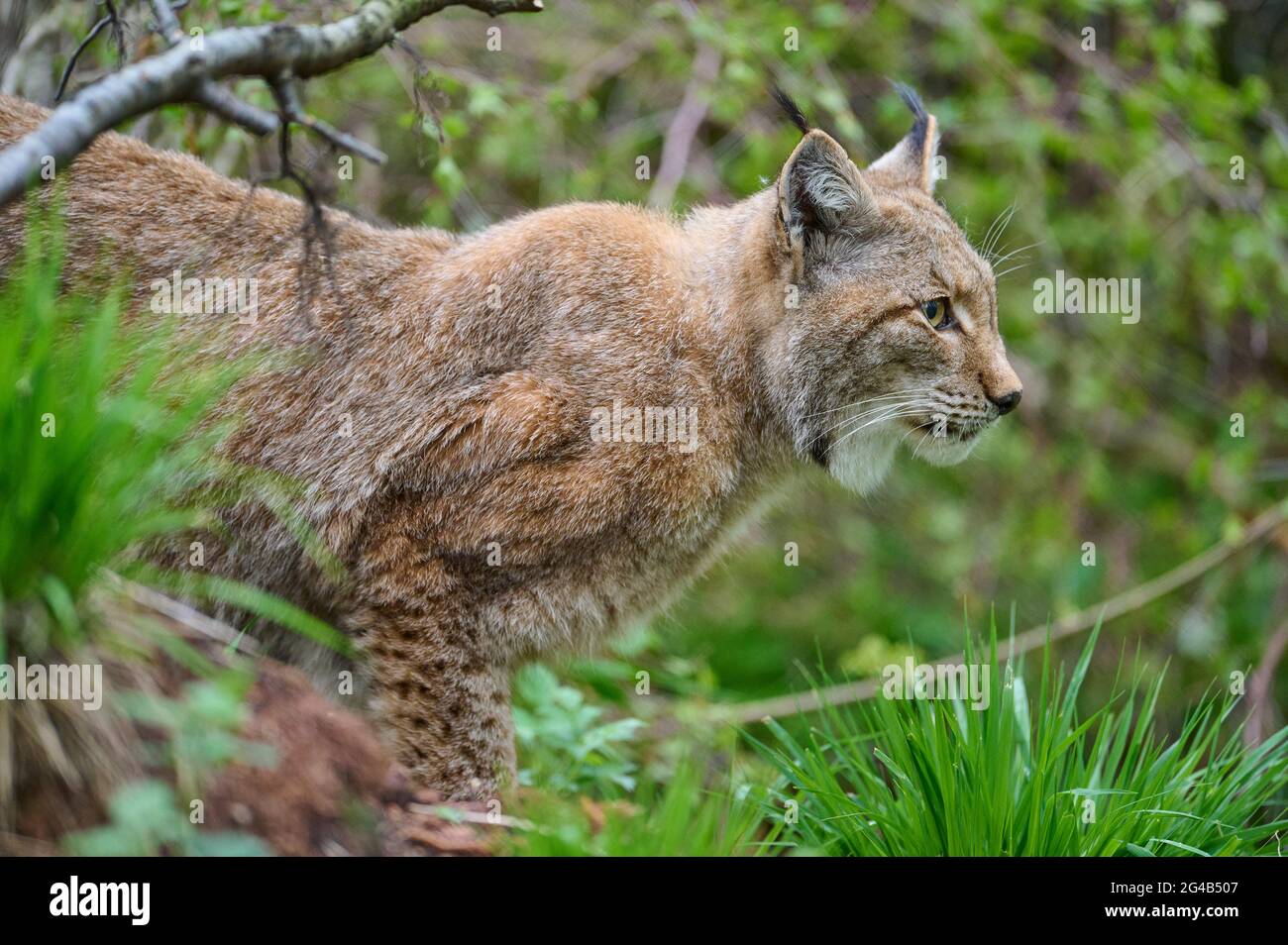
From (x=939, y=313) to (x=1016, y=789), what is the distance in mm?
1930

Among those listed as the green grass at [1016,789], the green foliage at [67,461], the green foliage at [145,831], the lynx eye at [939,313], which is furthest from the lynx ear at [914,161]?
the green foliage at [145,831]

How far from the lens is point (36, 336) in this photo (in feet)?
11.3

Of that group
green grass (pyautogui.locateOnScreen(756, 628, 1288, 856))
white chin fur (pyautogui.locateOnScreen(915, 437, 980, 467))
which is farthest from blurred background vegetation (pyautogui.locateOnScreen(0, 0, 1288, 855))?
green grass (pyautogui.locateOnScreen(756, 628, 1288, 856))

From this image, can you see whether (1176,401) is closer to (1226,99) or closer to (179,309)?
(1226,99)

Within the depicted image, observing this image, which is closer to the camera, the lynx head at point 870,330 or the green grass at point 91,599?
the green grass at point 91,599

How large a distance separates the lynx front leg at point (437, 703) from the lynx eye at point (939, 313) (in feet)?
6.92

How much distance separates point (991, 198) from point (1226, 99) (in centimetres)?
166

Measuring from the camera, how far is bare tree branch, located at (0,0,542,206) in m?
3.12

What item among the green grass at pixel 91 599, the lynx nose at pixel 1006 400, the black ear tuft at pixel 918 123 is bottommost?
the green grass at pixel 91 599

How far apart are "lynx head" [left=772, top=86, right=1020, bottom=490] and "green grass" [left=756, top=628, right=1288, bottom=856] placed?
1189 mm

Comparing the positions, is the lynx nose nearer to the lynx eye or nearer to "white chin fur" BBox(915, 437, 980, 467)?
"white chin fur" BBox(915, 437, 980, 467)

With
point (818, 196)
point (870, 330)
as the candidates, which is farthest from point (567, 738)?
point (818, 196)

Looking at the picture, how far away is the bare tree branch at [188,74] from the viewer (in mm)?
3123

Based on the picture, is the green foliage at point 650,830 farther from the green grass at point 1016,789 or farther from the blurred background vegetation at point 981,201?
the blurred background vegetation at point 981,201
